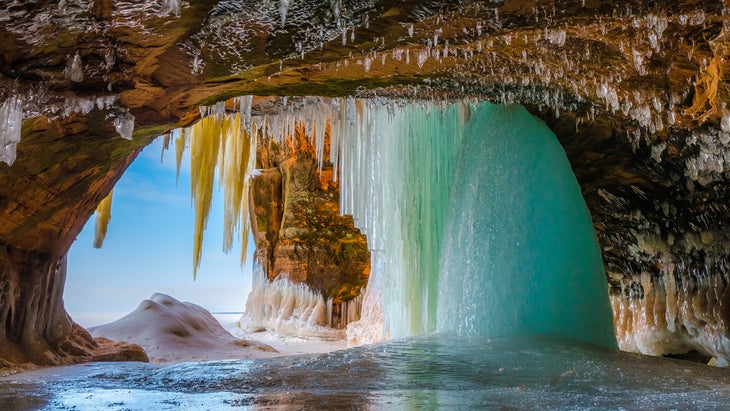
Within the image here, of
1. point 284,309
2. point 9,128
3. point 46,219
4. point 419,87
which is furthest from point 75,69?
point 284,309

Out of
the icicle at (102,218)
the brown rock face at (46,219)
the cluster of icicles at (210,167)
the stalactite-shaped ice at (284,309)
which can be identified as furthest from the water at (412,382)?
the stalactite-shaped ice at (284,309)

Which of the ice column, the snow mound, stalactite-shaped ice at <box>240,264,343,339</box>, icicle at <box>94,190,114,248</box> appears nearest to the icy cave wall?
the ice column

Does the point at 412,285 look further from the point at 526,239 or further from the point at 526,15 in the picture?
the point at 526,15

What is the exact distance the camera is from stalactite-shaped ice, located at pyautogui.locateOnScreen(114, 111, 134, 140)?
149 inches

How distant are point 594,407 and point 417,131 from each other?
177 inches

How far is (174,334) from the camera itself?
24.4 ft

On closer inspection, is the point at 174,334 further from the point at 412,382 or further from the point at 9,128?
the point at 412,382

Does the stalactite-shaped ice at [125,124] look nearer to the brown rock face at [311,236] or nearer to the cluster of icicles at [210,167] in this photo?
the cluster of icicles at [210,167]

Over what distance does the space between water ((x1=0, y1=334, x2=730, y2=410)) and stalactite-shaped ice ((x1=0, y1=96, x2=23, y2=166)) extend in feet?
4.18

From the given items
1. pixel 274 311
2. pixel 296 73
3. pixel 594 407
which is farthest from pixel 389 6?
pixel 274 311

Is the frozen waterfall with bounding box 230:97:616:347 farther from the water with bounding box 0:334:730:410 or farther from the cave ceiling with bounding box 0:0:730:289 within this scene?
the cave ceiling with bounding box 0:0:730:289

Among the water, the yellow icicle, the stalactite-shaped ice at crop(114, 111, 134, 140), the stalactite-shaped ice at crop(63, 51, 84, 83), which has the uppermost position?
the yellow icicle

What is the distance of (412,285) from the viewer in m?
6.38

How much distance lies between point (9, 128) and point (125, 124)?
771mm
